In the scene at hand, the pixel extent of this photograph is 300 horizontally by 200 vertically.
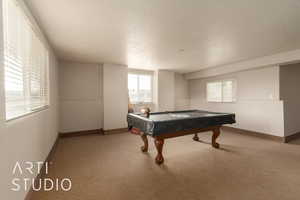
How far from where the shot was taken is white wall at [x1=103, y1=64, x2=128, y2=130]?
15.2 feet

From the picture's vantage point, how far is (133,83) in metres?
5.50

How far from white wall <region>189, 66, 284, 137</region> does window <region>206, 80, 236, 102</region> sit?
174 mm

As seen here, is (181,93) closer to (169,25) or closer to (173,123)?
(173,123)

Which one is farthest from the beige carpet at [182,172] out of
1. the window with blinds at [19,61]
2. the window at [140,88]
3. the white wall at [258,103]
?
the window at [140,88]

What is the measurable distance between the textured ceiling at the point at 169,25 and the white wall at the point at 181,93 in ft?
10.2

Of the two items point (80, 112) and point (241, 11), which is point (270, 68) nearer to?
point (241, 11)

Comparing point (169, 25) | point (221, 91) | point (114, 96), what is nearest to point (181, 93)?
point (221, 91)

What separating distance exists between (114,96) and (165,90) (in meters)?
2.08

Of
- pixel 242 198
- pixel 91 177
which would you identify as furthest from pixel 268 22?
pixel 91 177

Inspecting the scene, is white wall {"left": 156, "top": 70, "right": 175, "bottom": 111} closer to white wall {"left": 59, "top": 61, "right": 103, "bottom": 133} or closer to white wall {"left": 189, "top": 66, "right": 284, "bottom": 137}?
white wall {"left": 189, "top": 66, "right": 284, "bottom": 137}

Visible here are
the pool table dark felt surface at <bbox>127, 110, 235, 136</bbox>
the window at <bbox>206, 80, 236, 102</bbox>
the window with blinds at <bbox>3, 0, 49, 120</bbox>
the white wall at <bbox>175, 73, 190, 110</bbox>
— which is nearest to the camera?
the window with blinds at <bbox>3, 0, 49, 120</bbox>

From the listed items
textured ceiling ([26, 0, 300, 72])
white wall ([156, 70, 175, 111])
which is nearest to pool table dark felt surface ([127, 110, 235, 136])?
textured ceiling ([26, 0, 300, 72])

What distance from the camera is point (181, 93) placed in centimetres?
654

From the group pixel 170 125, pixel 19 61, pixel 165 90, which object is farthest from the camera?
pixel 165 90
